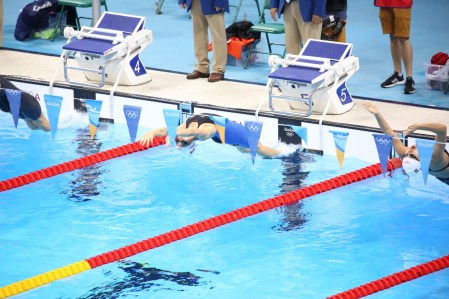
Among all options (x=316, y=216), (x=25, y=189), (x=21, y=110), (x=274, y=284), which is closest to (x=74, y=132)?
(x=21, y=110)

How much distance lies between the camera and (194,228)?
7.13 m

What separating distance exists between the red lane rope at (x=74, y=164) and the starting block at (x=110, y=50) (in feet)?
2.48

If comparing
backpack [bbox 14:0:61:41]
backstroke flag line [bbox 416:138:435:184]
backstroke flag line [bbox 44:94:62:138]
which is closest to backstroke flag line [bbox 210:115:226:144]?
backstroke flag line [bbox 44:94:62:138]

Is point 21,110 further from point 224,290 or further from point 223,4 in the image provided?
point 224,290

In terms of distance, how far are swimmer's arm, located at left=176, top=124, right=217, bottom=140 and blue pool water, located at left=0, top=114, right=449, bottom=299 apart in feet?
1.21

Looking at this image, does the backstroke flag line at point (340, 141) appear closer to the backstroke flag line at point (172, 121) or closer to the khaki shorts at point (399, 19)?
the backstroke flag line at point (172, 121)

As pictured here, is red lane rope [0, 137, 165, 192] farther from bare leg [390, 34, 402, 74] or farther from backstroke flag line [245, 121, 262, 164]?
bare leg [390, 34, 402, 74]

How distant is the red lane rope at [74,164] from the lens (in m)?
7.97

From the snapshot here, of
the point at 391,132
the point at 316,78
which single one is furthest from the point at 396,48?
the point at 391,132

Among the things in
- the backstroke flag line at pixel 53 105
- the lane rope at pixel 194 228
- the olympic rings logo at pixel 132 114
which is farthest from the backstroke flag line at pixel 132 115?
the lane rope at pixel 194 228

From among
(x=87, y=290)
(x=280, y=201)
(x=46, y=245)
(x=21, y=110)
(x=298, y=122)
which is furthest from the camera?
(x=21, y=110)

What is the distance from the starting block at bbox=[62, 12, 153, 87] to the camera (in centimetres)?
916

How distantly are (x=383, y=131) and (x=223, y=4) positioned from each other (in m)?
2.31

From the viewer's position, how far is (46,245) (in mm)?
7125
